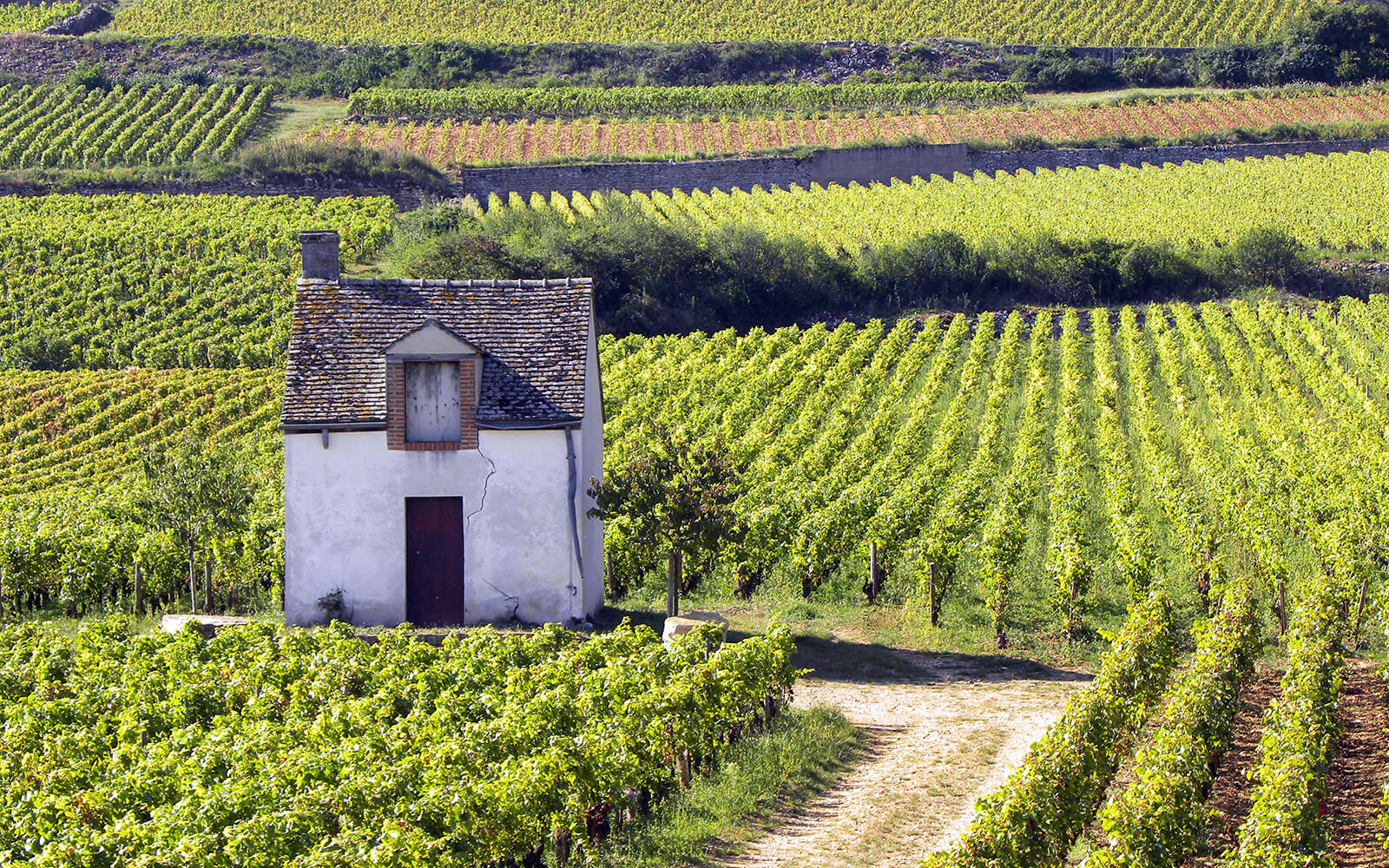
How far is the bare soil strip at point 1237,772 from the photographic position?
12.6 meters

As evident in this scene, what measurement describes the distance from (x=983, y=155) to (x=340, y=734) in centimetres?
6414

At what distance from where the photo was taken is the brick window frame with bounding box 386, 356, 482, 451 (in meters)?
20.1

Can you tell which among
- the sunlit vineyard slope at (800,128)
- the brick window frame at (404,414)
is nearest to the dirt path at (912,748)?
the brick window frame at (404,414)

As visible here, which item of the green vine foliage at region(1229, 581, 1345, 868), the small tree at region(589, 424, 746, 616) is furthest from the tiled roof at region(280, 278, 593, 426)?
the green vine foliage at region(1229, 581, 1345, 868)

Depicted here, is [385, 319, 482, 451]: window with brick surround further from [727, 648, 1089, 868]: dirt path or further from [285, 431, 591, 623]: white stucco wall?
[727, 648, 1089, 868]: dirt path

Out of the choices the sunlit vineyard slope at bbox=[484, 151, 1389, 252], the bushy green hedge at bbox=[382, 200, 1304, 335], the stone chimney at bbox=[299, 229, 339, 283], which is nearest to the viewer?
the stone chimney at bbox=[299, 229, 339, 283]

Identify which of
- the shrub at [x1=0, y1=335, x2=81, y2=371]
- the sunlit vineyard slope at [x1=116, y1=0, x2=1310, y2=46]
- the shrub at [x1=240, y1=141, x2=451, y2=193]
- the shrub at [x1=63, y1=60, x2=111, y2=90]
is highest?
the sunlit vineyard slope at [x1=116, y1=0, x2=1310, y2=46]

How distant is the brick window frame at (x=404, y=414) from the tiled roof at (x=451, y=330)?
0.41 ft

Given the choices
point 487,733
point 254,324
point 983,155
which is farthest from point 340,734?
point 983,155

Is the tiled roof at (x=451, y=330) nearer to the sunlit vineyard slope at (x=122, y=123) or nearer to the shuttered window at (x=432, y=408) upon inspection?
the shuttered window at (x=432, y=408)

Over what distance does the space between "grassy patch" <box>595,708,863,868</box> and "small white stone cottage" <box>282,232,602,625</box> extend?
533cm

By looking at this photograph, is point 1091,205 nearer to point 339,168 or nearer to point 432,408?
point 339,168

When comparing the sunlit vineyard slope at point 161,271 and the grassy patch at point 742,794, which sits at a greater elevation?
the sunlit vineyard slope at point 161,271

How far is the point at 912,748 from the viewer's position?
15.3 metres
